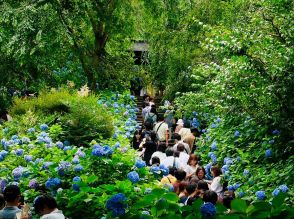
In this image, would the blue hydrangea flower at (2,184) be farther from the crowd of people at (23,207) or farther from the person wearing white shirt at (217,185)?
the person wearing white shirt at (217,185)

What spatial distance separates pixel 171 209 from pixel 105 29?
15.7 metres

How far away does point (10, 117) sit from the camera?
1438cm

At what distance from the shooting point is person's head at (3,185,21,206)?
18.8 feet

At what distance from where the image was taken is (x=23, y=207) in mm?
5457

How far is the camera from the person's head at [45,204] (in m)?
5.48

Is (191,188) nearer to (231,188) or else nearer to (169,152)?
(231,188)

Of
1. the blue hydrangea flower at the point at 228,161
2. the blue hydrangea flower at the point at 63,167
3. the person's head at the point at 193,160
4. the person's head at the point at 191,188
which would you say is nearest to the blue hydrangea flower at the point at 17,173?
the blue hydrangea flower at the point at 63,167

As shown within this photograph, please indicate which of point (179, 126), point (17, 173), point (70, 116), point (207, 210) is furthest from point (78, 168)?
point (179, 126)

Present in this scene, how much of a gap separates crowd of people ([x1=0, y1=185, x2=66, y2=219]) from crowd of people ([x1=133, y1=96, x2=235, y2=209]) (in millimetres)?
2039

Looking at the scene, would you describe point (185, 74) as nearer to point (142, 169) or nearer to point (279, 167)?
point (279, 167)

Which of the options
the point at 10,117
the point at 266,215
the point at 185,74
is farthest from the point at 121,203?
the point at 185,74

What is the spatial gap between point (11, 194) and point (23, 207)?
372 mm

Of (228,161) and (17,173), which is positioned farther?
(228,161)

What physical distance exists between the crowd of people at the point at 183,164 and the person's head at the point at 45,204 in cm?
203
